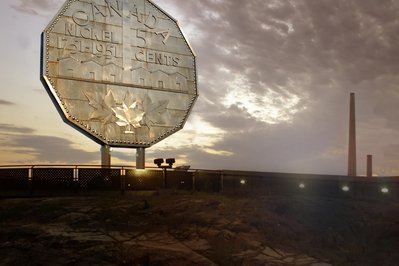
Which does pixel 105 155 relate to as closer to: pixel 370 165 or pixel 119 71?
pixel 119 71

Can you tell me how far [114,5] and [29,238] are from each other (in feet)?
46.9

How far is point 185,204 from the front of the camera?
12688 millimetres

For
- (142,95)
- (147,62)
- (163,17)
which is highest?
(163,17)

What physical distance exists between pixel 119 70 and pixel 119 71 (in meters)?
0.05

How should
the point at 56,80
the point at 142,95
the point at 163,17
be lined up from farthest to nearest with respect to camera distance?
the point at 163,17, the point at 142,95, the point at 56,80

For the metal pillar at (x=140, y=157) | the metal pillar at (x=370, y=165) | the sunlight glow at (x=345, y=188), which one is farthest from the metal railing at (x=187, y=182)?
the metal pillar at (x=370, y=165)

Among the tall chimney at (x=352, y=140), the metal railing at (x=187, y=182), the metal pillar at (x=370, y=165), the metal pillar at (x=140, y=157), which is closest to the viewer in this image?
the metal railing at (x=187, y=182)

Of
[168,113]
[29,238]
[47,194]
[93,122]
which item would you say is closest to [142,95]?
[168,113]

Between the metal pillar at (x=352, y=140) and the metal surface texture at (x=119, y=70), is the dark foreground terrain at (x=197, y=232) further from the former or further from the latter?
the metal pillar at (x=352, y=140)

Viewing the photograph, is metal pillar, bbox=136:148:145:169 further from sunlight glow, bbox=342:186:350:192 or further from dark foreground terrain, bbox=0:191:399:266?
sunlight glow, bbox=342:186:350:192

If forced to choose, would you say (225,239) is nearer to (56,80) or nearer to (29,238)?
(29,238)

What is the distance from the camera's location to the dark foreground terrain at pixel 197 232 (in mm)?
8227

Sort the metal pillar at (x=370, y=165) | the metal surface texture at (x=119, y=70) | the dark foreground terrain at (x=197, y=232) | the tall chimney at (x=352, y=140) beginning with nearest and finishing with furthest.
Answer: the dark foreground terrain at (x=197, y=232) → the metal surface texture at (x=119, y=70) → the metal pillar at (x=370, y=165) → the tall chimney at (x=352, y=140)

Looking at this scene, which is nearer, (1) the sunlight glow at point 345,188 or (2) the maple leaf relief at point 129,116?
(1) the sunlight glow at point 345,188
